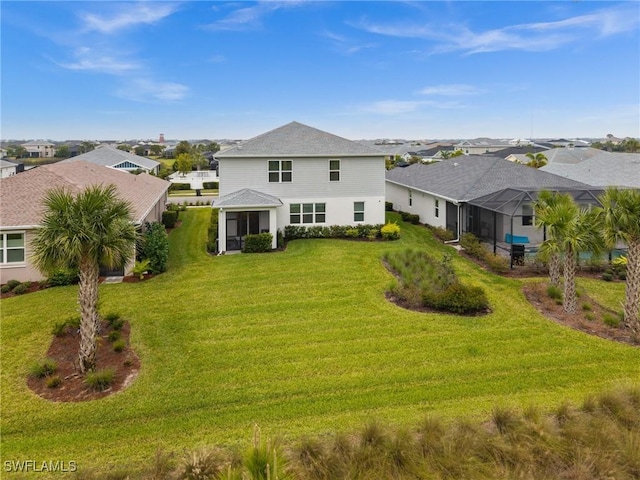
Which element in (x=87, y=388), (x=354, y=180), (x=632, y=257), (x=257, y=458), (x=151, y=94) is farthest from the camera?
(x=151, y=94)

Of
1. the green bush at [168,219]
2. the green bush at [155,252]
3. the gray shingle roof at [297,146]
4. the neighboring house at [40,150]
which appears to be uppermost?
the neighboring house at [40,150]

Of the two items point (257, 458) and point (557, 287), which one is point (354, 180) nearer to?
point (557, 287)

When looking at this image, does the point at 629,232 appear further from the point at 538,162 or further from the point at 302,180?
the point at 538,162

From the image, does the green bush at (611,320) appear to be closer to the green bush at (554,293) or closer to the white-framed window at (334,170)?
the green bush at (554,293)

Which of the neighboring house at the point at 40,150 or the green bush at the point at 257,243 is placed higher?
the neighboring house at the point at 40,150

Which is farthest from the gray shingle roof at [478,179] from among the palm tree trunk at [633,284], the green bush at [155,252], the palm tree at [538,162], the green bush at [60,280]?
the palm tree at [538,162]

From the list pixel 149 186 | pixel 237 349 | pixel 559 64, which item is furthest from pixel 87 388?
pixel 559 64
